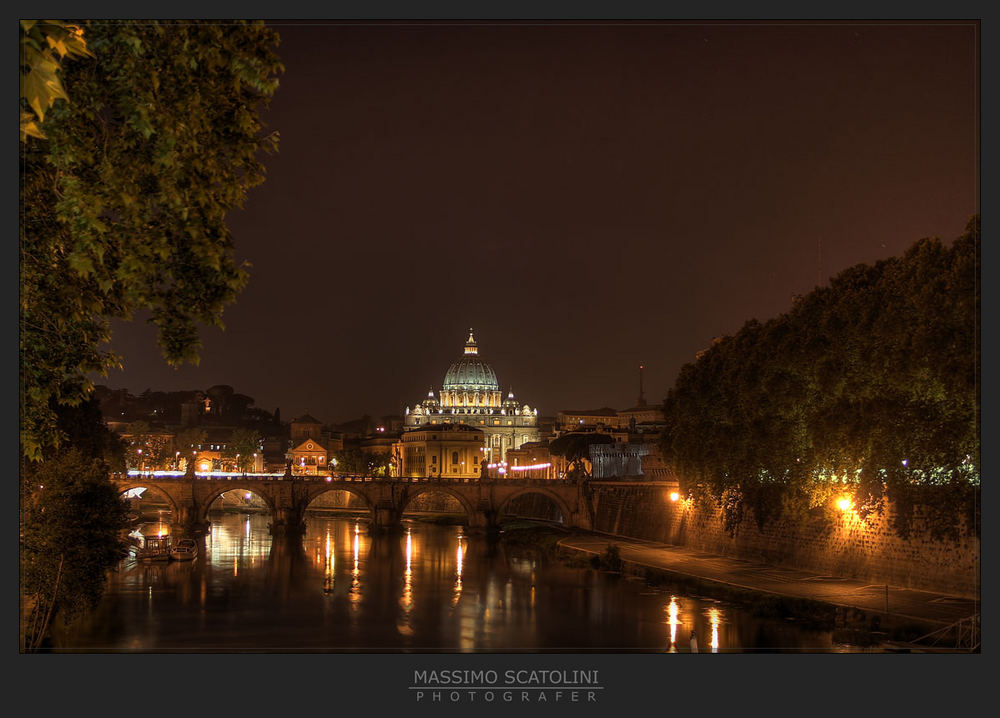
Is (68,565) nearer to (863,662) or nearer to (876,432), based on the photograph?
(863,662)

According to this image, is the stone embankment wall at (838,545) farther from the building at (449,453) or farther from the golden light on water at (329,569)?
the building at (449,453)

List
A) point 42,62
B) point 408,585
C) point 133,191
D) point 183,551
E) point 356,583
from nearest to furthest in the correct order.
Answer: point 42,62 < point 133,191 < point 408,585 < point 356,583 < point 183,551

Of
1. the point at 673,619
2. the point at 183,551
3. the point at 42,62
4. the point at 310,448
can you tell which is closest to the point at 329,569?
the point at 183,551

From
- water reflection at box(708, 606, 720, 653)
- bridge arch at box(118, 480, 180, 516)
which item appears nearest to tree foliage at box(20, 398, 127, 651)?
water reflection at box(708, 606, 720, 653)

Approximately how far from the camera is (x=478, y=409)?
16250 cm

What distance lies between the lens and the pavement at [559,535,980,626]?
72.4ft

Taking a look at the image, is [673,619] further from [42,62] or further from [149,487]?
[149,487]

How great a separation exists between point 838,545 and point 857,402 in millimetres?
6019

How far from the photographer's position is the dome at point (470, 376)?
550 feet

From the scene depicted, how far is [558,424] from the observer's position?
14312 cm

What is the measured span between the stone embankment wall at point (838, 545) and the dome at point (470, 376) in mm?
122275

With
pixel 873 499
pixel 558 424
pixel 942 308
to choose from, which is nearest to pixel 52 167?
pixel 942 308

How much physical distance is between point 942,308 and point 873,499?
18.4 feet

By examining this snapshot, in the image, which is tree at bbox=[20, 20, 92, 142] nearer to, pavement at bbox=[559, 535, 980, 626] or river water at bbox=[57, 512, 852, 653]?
river water at bbox=[57, 512, 852, 653]
